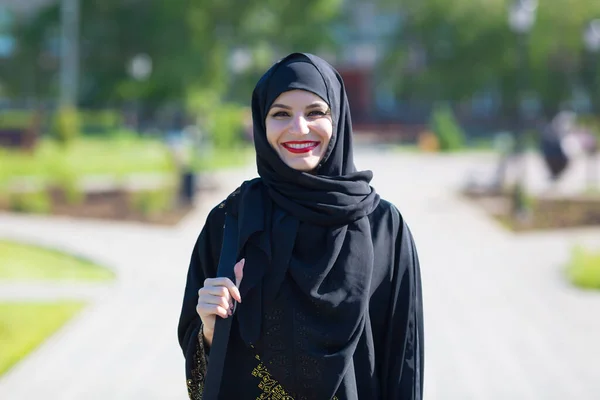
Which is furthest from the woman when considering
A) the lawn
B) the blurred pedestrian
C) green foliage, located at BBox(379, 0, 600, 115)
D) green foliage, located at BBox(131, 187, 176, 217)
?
green foliage, located at BBox(379, 0, 600, 115)

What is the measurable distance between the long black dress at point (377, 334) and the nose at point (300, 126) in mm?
346

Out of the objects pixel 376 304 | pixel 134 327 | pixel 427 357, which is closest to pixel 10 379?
pixel 134 327

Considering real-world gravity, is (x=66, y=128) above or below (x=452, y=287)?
above

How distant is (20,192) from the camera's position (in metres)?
15.4

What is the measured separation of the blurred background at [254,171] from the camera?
6.82 metres

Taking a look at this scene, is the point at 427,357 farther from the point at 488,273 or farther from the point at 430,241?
the point at 430,241

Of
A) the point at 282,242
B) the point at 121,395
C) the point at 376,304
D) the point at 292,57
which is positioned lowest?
the point at 121,395

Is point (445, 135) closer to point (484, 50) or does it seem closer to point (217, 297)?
point (484, 50)

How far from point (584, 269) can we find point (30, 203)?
9167 millimetres

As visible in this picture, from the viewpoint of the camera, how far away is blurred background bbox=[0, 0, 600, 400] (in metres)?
6.82

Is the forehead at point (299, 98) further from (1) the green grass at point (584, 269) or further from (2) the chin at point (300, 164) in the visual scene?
(1) the green grass at point (584, 269)

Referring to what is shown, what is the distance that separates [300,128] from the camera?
95.4 inches

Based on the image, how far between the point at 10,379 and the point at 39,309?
195 cm

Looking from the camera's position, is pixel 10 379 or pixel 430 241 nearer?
pixel 10 379
